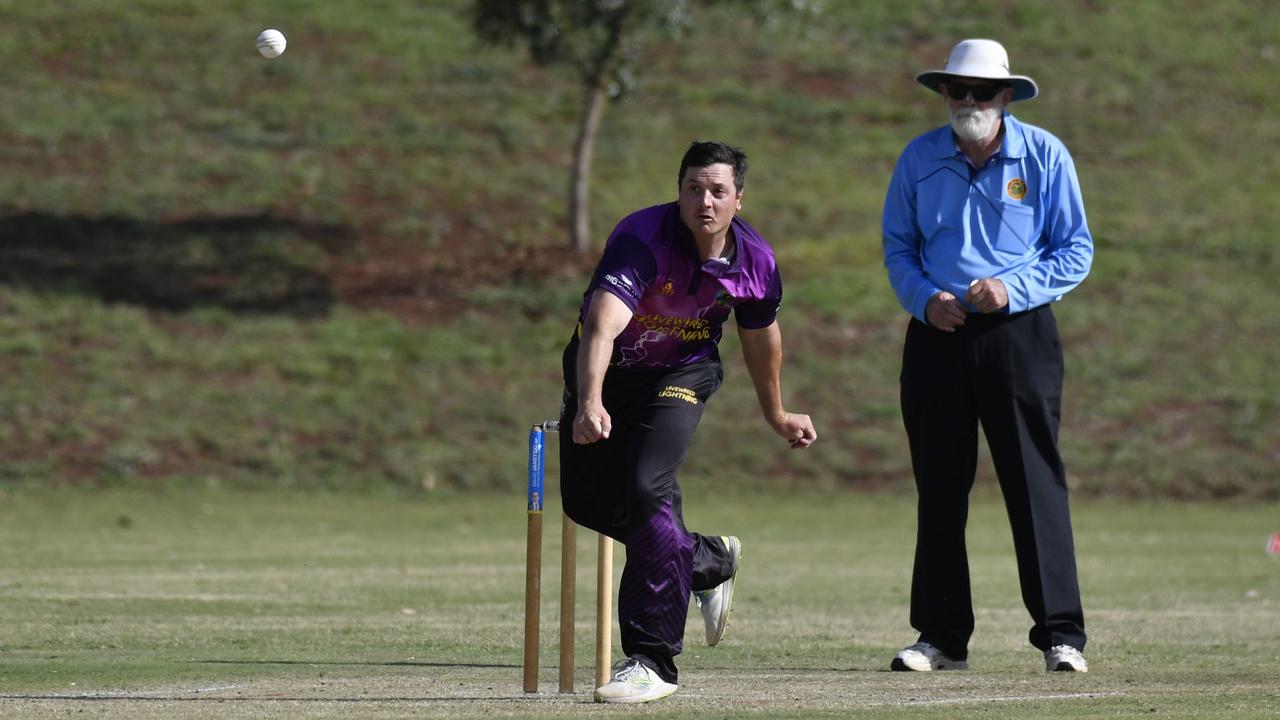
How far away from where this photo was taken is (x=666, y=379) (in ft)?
23.9

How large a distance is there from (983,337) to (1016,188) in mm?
702

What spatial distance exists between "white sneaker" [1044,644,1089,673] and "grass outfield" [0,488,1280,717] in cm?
9

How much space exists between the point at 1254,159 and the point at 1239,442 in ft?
40.8

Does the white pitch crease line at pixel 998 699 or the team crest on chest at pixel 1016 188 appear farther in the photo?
the team crest on chest at pixel 1016 188

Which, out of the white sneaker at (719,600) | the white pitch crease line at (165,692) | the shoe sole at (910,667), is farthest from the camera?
the shoe sole at (910,667)

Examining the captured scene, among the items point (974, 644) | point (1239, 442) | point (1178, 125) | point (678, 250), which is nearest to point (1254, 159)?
point (1178, 125)

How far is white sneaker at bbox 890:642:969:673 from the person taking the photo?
8281 millimetres

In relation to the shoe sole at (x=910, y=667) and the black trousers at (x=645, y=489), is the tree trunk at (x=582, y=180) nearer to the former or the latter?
the shoe sole at (x=910, y=667)

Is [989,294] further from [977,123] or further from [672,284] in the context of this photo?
[672,284]

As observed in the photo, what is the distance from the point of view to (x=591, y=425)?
670cm

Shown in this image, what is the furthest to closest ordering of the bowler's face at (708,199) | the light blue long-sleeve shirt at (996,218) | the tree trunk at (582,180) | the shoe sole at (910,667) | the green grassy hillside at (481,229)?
the tree trunk at (582,180) < the green grassy hillside at (481,229) < the light blue long-sleeve shirt at (996,218) < the shoe sole at (910,667) < the bowler's face at (708,199)

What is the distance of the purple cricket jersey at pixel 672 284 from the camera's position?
23.2 ft

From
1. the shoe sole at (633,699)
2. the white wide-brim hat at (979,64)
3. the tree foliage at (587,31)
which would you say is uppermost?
the tree foliage at (587,31)

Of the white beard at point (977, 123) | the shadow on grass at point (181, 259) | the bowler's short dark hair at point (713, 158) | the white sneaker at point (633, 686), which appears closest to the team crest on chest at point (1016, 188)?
the white beard at point (977, 123)
